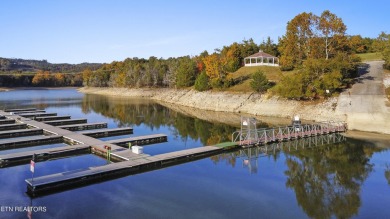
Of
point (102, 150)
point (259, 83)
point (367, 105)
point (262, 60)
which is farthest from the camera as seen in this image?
point (262, 60)

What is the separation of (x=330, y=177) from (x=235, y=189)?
676cm

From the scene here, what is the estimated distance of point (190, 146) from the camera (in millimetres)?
31375

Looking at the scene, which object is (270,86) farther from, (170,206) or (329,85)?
(170,206)

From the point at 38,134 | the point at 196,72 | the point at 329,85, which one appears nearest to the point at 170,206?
the point at 38,134

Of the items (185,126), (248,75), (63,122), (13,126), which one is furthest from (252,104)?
(13,126)

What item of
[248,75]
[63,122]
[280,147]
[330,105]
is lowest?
[280,147]

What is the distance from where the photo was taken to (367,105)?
143 ft

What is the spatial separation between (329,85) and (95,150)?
3492 cm

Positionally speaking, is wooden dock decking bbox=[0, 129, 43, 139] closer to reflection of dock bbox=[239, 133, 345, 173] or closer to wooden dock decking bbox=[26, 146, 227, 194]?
wooden dock decking bbox=[26, 146, 227, 194]

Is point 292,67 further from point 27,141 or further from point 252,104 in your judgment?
point 27,141

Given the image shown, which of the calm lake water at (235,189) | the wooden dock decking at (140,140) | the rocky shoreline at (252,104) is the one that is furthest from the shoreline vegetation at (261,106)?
the wooden dock decking at (140,140)

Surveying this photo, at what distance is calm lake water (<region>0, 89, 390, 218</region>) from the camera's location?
16.3 meters

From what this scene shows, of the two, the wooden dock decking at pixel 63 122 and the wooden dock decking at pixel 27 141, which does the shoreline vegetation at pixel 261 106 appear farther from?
Answer: the wooden dock decking at pixel 27 141

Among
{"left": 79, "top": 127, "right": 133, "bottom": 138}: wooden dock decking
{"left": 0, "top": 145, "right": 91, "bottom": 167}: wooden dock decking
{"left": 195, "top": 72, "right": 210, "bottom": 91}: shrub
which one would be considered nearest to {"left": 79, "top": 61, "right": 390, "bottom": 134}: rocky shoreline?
{"left": 195, "top": 72, "right": 210, "bottom": 91}: shrub
